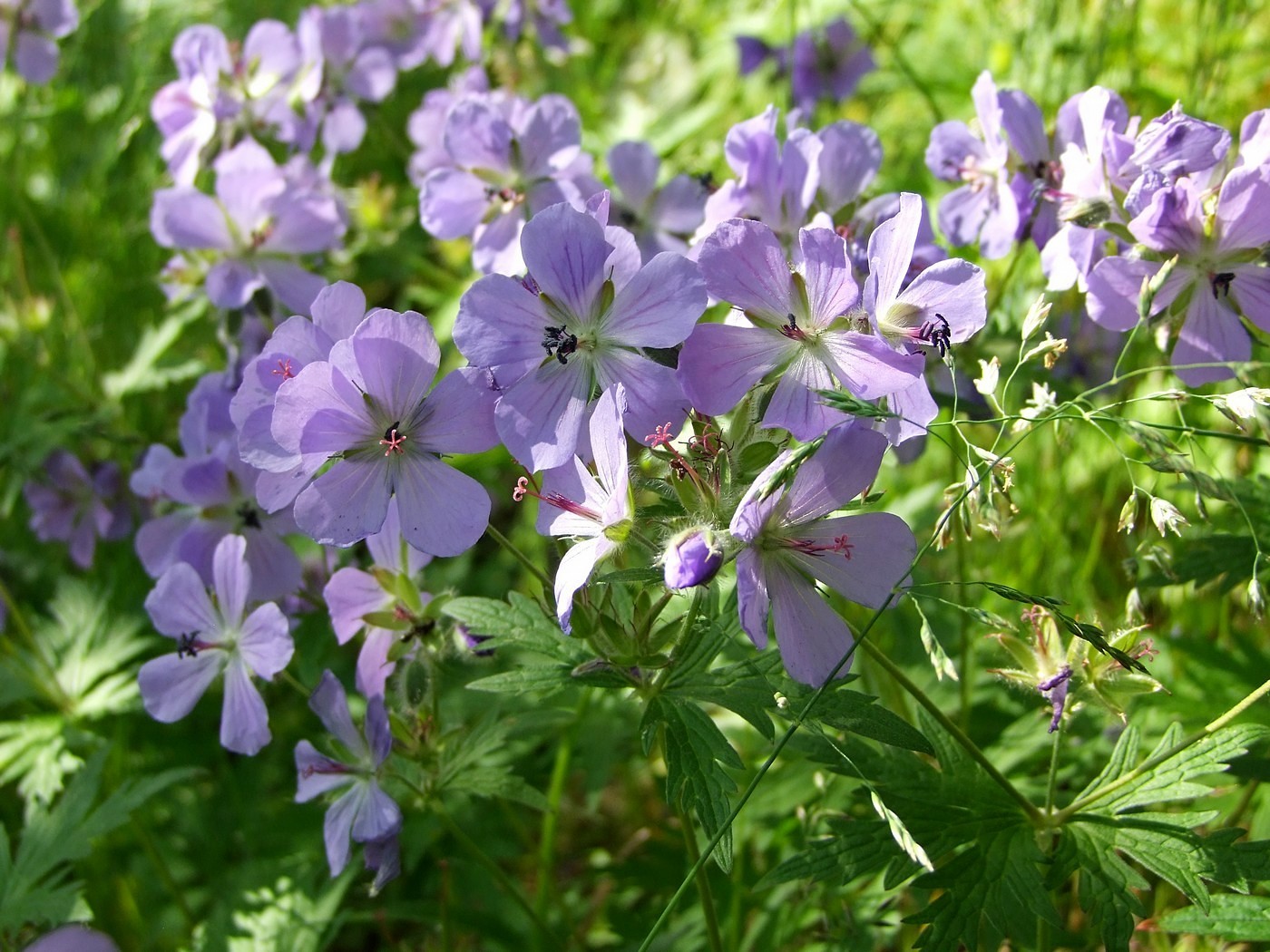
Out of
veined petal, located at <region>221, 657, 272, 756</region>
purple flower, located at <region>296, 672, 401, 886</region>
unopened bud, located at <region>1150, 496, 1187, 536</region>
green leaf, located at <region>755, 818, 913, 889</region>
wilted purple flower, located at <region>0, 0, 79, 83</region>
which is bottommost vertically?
green leaf, located at <region>755, 818, 913, 889</region>

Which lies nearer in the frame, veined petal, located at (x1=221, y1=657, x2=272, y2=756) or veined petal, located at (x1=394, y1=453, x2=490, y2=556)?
veined petal, located at (x1=394, y1=453, x2=490, y2=556)

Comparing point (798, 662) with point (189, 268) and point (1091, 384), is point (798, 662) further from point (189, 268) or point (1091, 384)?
point (189, 268)

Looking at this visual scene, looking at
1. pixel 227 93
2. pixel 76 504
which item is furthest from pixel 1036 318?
pixel 76 504

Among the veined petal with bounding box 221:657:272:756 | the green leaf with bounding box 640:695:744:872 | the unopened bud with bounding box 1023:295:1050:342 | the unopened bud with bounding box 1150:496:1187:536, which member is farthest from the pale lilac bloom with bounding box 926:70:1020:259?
the veined petal with bounding box 221:657:272:756

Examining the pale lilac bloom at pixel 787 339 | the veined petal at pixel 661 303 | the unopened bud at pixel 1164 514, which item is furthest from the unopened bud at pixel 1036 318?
the veined petal at pixel 661 303

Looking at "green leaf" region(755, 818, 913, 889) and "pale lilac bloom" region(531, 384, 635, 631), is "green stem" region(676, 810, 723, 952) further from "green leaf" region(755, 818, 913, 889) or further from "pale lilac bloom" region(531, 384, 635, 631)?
"pale lilac bloom" region(531, 384, 635, 631)

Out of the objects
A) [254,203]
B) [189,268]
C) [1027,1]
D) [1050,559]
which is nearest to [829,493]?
[1050,559]

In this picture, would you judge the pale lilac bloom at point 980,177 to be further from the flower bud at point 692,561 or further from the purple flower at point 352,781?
the purple flower at point 352,781
